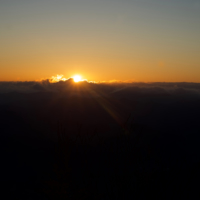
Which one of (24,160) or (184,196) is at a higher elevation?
(184,196)

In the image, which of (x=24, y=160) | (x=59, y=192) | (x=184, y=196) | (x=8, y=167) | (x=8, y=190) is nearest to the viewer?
(x=184, y=196)

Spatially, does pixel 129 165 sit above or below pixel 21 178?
above

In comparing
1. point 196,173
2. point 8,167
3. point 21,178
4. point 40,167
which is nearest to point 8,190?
point 21,178

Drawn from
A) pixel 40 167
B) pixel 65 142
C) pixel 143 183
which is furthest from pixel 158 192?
pixel 40 167

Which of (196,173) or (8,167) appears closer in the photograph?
(196,173)

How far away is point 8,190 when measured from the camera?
112625mm

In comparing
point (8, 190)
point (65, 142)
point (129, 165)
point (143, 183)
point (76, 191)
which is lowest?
point (8, 190)

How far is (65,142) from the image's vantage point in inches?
848

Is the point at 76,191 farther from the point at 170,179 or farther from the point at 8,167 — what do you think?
the point at 8,167

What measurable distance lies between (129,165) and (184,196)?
6285 millimetres

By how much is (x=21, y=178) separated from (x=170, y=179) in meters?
136

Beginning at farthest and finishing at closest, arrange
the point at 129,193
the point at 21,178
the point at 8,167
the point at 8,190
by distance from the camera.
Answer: the point at 8,167
the point at 21,178
the point at 8,190
the point at 129,193

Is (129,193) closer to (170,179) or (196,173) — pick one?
(170,179)

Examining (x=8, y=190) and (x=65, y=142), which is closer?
(x=65, y=142)
